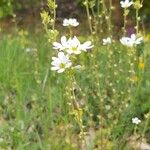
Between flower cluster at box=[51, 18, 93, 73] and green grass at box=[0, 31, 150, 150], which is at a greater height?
flower cluster at box=[51, 18, 93, 73]

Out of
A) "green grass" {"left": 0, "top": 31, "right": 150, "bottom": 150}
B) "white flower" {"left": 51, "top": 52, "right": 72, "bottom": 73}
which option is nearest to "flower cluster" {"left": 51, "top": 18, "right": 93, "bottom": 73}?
"white flower" {"left": 51, "top": 52, "right": 72, "bottom": 73}

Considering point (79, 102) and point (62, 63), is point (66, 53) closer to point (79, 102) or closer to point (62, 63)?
point (62, 63)

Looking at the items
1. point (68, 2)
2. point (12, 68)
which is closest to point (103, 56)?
point (12, 68)

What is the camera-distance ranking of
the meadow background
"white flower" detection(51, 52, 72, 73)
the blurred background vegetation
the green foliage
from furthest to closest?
the blurred background vegetation
the green foliage
the meadow background
"white flower" detection(51, 52, 72, 73)

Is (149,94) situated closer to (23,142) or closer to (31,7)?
(23,142)

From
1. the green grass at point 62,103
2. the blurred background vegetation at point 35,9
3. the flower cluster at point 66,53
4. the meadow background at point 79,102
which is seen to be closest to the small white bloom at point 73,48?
the flower cluster at point 66,53

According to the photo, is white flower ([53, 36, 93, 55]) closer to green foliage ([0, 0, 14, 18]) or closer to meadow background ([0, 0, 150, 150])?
meadow background ([0, 0, 150, 150])

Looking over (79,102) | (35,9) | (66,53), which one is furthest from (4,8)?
(66,53)

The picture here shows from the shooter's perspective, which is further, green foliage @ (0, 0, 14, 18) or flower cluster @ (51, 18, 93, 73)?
green foliage @ (0, 0, 14, 18)

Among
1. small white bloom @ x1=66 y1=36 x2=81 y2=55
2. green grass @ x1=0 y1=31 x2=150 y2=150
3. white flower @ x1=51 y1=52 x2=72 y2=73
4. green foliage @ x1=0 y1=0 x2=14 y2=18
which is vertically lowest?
green grass @ x1=0 y1=31 x2=150 y2=150
